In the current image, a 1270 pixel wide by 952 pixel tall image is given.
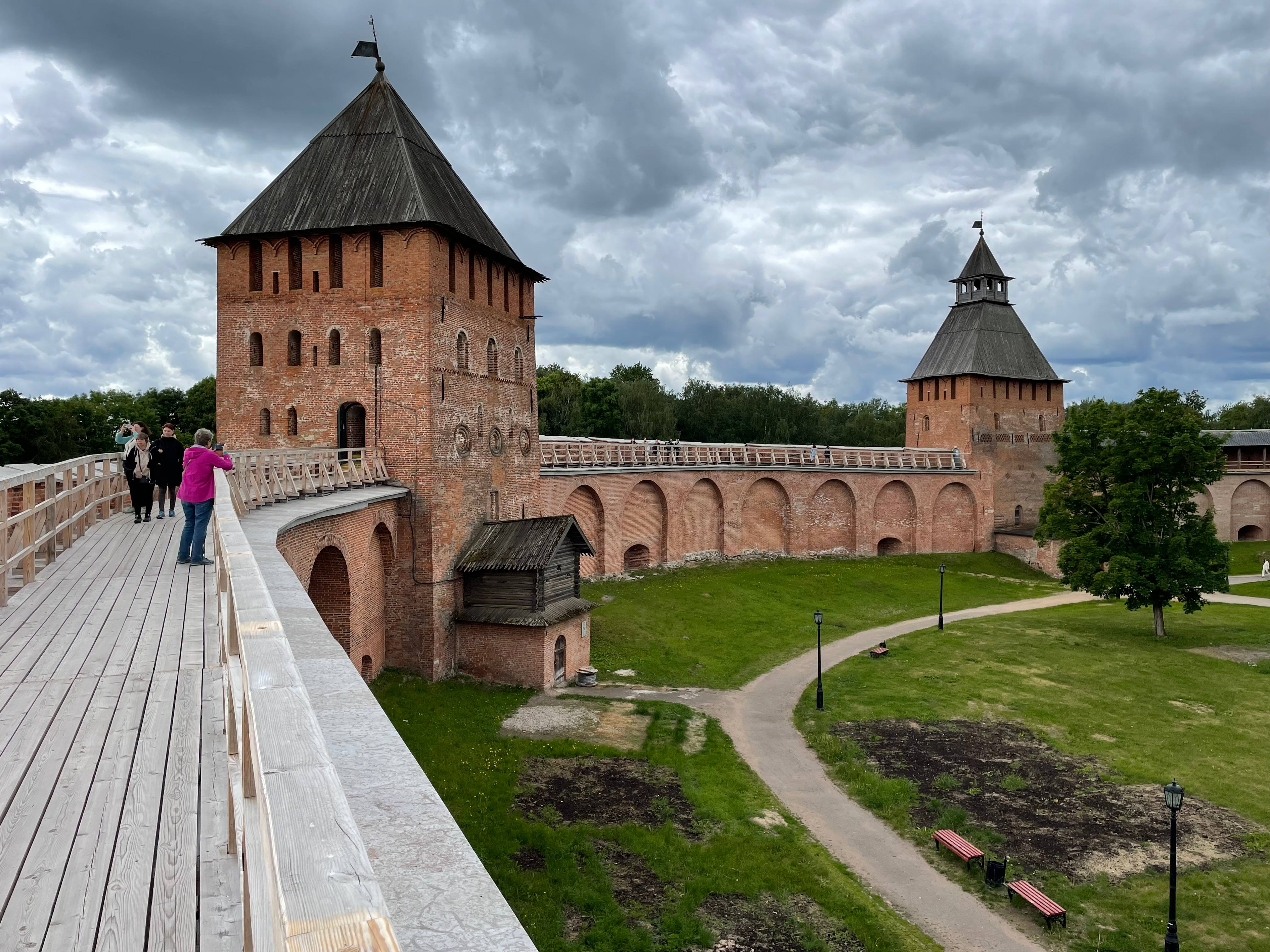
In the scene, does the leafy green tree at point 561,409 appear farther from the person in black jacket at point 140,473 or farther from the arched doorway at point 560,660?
the person in black jacket at point 140,473

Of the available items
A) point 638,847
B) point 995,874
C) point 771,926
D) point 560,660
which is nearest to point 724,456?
point 560,660

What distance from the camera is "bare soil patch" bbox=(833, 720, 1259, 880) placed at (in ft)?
47.4

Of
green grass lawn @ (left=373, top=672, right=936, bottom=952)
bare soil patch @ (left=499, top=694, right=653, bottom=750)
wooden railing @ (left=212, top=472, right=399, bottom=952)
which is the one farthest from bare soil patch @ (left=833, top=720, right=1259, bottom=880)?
wooden railing @ (left=212, top=472, right=399, bottom=952)

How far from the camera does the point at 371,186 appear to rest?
74.9ft

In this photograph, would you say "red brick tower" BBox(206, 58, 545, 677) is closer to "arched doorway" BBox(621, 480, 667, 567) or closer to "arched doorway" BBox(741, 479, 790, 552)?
"arched doorway" BBox(621, 480, 667, 567)

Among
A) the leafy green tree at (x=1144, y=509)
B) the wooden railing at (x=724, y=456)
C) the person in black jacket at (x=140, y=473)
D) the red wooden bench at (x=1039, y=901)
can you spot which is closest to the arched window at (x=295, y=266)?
the wooden railing at (x=724, y=456)

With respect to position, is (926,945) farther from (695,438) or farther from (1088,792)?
(695,438)

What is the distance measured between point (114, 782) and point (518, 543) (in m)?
18.6

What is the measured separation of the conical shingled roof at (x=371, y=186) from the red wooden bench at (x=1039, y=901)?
18077mm

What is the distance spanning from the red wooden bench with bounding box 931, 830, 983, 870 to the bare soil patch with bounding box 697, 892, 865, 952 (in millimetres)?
2858

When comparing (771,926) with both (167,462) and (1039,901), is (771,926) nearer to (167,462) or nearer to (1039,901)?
(1039,901)

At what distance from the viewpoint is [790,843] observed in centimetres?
1455

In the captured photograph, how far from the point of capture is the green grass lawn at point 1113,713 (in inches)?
507

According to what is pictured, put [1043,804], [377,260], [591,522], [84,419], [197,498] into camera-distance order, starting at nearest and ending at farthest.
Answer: [197,498] → [1043,804] → [377,260] → [591,522] → [84,419]
